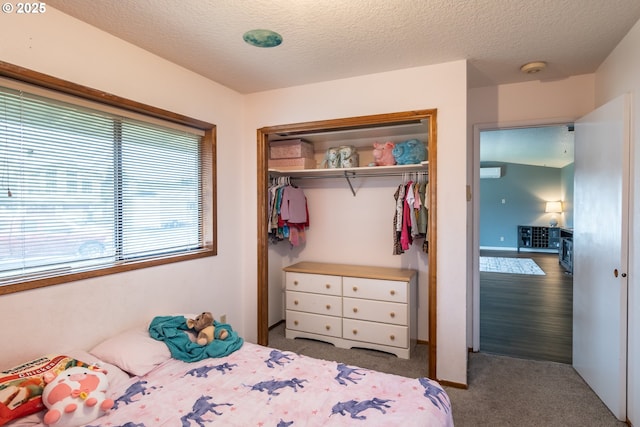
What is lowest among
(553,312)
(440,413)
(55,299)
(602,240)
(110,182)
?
(553,312)

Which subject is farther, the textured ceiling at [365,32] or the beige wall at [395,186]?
the beige wall at [395,186]

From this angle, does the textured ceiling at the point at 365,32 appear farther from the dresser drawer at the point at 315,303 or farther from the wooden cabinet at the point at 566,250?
the wooden cabinet at the point at 566,250

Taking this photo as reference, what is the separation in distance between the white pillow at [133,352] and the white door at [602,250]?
285 cm

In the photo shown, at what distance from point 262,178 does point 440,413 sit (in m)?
2.39

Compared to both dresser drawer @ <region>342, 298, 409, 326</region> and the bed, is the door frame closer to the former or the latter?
dresser drawer @ <region>342, 298, 409, 326</region>

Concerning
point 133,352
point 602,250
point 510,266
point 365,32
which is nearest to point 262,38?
point 365,32

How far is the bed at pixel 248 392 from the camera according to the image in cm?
151

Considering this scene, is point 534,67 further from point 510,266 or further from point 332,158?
point 510,266

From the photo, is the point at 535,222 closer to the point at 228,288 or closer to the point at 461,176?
the point at 461,176

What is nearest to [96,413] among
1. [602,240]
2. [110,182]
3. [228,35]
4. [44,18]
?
[110,182]

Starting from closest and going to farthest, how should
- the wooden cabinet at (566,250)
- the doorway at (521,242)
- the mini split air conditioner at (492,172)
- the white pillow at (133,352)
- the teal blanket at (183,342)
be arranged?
the white pillow at (133,352) → the teal blanket at (183,342) → the doorway at (521,242) → the wooden cabinet at (566,250) → the mini split air conditioner at (492,172)

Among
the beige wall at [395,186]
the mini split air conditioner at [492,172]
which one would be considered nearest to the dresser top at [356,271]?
the beige wall at [395,186]

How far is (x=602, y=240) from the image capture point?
8.03 ft

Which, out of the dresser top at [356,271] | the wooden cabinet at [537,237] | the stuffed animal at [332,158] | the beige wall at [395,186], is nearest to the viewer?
the beige wall at [395,186]
